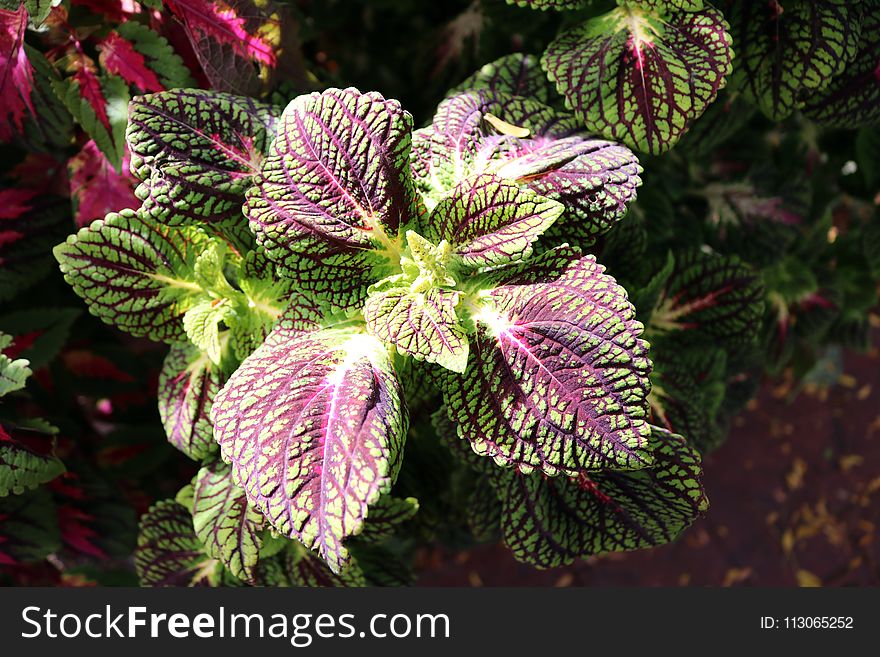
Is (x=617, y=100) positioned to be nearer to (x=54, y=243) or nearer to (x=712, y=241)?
(x=712, y=241)

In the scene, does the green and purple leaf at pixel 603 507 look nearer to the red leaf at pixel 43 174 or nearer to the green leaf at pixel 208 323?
the green leaf at pixel 208 323

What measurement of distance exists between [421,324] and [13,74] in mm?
587

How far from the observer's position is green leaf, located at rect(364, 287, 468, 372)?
2.39 ft

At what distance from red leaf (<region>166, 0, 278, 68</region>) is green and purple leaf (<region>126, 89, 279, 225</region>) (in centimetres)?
10

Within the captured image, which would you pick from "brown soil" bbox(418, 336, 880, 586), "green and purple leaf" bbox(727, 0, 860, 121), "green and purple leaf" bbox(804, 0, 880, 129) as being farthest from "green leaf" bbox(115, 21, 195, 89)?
"brown soil" bbox(418, 336, 880, 586)

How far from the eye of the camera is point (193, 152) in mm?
835

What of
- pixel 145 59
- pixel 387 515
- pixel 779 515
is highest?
pixel 145 59

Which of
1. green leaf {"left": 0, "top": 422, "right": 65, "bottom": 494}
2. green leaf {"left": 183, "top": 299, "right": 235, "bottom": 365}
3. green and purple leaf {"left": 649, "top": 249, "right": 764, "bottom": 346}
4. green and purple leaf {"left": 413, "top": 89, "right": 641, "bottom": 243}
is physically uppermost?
green and purple leaf {"left": 413, "top": 89, "right": 641, "bottom": 243}

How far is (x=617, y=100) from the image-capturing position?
35.1 inches

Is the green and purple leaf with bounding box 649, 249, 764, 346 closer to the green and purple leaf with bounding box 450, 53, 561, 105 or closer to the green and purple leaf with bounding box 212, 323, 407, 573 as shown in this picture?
the green and purple leaf with bounding box 450, 53, 561, 105

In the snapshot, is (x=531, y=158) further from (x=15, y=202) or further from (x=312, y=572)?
(x=15, y=202)

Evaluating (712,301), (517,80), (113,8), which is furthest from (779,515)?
(113,8)

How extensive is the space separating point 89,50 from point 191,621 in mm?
701

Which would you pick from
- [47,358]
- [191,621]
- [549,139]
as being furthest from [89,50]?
[191,621]
